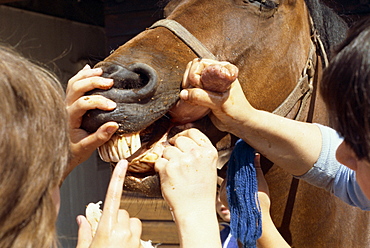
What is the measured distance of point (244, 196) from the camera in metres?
1.45

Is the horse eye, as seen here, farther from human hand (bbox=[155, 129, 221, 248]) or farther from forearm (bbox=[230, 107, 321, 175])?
human hand (bbox=[155, 129, 221, 248])

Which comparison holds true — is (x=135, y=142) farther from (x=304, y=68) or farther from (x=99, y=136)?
(x=304, y=68)

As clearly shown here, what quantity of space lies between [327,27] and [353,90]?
1.15 meters

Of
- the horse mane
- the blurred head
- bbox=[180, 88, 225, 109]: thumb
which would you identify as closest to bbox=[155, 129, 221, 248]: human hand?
bbox=[180, 88, 225, 109]: thumb

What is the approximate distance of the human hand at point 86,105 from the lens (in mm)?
1305

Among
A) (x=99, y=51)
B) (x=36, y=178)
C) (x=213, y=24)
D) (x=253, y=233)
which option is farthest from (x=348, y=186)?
(x=99, y=51)

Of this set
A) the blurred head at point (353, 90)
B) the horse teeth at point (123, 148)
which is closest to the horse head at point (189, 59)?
the horse teeth at point (123, 148)

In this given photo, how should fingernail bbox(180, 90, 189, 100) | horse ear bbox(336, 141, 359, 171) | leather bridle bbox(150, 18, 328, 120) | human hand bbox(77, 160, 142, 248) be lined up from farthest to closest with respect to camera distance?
leather bridle bbox(150, 18, 328, 120) < fingernail bbox(180, 90, 189, 100) < horse ear bbox(336, 141, 359, 171) < human hand bbox(77, 160, 142, 248)

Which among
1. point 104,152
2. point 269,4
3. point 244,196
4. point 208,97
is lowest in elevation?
point 244,196

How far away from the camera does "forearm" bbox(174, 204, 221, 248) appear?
3.59 ft

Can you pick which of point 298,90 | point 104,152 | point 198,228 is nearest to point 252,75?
point 298,90

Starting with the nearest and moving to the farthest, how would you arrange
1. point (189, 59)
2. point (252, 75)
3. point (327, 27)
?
point (189, 59) < point (252, 75) < point (327, 27)

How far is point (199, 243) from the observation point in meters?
1.09

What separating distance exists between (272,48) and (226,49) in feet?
0.62
